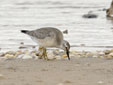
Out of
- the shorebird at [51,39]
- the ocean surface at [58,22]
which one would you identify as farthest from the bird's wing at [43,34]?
the ocean surface at [58,22]

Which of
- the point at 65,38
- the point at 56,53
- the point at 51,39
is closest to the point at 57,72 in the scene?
the point at 51,39

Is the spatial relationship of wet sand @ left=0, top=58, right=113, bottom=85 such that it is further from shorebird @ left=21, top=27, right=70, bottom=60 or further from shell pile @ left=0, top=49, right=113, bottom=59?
shell pile @ left=0, top=49, right=113, bottom=59

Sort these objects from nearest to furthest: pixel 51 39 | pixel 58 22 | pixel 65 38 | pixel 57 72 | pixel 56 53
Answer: pixel 57 72 → pixel 51 39 → pixel 56 53 → pixel 65 38 → pixel 58 22

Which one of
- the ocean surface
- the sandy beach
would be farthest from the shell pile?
the ocean surface

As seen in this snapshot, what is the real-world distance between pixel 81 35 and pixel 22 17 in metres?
6.82

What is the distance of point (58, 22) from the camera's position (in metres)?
20.9

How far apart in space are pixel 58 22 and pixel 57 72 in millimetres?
11517

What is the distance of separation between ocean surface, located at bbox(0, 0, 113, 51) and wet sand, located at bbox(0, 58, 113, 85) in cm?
342

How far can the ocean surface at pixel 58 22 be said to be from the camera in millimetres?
16109

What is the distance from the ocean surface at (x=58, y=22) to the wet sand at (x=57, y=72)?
3419mm

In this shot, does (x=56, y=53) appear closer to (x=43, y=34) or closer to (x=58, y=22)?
(x=43, y=34)

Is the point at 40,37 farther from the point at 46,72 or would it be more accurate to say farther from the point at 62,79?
the point at 62,79

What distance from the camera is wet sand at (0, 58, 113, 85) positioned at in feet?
27.6

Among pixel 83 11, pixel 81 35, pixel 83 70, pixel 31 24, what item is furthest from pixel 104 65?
pixel 83 11
